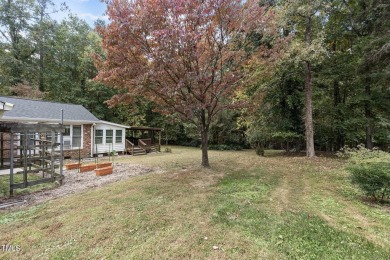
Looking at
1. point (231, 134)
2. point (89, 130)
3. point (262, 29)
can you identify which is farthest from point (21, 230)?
point (231, 134)

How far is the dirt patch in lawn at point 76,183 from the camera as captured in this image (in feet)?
17.7

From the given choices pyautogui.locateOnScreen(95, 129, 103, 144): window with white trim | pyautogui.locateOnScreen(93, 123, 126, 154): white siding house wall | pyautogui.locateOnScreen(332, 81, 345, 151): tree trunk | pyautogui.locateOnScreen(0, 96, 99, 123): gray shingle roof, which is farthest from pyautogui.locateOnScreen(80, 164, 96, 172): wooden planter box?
pyautogui.locateOnScreen(332, 81, 345, 151): tree trunk

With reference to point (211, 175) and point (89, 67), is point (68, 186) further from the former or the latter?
point (89, 67)

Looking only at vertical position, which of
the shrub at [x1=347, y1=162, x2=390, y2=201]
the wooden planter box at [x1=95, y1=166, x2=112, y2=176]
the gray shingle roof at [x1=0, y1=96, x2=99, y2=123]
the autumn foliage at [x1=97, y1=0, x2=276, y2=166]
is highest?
the autumn foliage at [x1=97, y1=0, x2=276, y2=166]

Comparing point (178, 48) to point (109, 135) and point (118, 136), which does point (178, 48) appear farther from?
point (118, 136)

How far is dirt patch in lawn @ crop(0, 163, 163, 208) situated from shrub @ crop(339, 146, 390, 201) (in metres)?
6.99

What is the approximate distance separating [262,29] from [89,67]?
2078 cm

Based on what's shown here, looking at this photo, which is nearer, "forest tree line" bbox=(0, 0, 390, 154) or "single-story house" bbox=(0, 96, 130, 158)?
"forest tree line" bbox=(0, 0, 390, 154)

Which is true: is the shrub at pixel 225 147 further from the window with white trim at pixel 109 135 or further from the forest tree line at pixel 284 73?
the window with white trim at pixel 109 135

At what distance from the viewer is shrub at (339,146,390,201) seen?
4254 mm

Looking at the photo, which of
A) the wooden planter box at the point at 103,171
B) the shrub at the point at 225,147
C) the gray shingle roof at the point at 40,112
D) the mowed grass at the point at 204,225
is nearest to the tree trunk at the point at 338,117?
the shrub at the point at 225,147

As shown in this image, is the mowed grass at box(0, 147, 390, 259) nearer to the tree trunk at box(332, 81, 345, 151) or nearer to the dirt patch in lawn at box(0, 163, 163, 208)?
the dirt patch in lawn at box(0, 163, 163, 208)

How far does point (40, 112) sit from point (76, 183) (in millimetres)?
7847

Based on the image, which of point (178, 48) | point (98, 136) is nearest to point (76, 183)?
point (178, 48)
